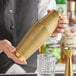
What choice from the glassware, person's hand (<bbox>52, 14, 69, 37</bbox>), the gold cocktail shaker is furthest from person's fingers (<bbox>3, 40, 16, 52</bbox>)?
person's hand (<bbox>52, 14, 69, 37</bbox>)

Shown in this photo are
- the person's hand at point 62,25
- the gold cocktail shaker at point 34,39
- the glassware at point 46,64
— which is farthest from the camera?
the person's hand at point 62,25

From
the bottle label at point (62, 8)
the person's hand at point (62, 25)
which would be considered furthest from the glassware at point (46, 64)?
the bottle label at point (62, 8)

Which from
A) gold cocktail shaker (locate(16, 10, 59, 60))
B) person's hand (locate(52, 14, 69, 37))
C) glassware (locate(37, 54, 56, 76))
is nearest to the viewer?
gold cocktail shaker (locate(16, 10, 59, 60))

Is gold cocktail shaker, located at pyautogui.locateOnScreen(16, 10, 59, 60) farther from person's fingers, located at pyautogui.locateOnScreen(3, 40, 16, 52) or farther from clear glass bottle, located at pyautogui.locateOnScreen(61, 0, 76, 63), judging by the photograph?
clear glass bottle, located at pyautogui.locateOnScreen(61, 0, 76, 63)

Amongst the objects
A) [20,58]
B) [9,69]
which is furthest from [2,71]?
[20,58]

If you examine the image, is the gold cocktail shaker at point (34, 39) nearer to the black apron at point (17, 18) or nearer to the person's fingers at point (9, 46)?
the person's fingers at point (9, 46)

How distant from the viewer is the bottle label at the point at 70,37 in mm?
1077

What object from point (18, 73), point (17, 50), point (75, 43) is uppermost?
point (17, 50)

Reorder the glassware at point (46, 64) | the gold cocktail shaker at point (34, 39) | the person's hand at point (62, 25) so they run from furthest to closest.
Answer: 1. the person's hand at point (62, 25)
2. the glassware at point (46, 64)
3. the gold cocktail shaker at point (34, 39)

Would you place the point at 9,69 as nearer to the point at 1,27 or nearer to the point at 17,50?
the point at 1,27

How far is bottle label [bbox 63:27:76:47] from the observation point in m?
1.08

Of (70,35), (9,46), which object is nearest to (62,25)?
(70,35)

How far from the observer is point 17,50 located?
61 cm

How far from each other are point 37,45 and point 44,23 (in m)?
0.06
